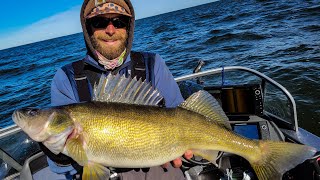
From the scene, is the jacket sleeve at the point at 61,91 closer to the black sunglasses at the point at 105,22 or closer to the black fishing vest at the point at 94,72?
the black fishing vest at the point at 94,72

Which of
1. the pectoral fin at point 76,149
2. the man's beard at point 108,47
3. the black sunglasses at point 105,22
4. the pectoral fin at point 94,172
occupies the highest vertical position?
the black sunglasses at point 105,22

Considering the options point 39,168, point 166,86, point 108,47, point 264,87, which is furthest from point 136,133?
point 264,87

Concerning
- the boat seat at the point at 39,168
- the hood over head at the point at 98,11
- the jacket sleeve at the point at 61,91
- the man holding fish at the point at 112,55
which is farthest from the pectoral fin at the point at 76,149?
the boat seat at the point at 39,168

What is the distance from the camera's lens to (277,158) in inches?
101

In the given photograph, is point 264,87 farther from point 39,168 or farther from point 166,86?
point 39,168

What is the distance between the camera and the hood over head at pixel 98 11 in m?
3.12

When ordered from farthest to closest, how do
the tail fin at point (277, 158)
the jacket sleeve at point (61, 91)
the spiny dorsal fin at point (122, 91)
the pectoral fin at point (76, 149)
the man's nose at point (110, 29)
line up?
the man's nose at point (110, 29), the jacket sleeve at point (61, 91), the spiny dorsal fin at point (122, 91), the tail fin at point (277, 158), the pectoral fin at point (76, 149)

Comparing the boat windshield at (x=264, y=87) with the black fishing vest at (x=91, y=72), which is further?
the boat windshield at (x=264, y=87)

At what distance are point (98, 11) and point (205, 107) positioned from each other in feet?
5.15

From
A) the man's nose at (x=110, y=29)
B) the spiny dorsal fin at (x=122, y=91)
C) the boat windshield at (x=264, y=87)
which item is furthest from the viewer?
the boat windshield at (x=264, y=87)

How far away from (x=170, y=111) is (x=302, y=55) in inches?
472

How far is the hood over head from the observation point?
3.12 m

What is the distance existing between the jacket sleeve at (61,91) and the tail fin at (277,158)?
1.93m

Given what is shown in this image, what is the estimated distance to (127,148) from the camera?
243 centimetres
